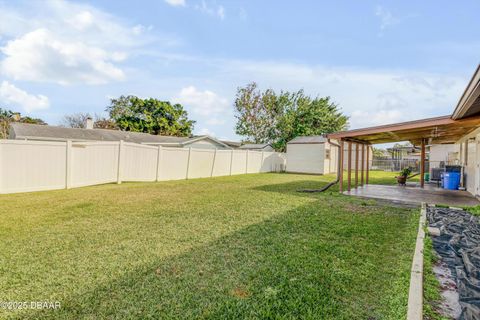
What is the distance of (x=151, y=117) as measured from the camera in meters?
33.6

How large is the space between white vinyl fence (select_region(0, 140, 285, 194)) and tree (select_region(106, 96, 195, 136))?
20375 mm

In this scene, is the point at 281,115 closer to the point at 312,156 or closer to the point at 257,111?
the point at 257,111

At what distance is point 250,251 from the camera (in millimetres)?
3467

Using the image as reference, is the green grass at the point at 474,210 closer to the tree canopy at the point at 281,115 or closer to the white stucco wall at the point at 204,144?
the white stucco wall at the point at 204,144

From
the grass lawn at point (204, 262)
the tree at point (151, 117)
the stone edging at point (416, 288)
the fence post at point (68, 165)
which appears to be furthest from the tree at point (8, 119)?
the stone edging at point (416, 288)

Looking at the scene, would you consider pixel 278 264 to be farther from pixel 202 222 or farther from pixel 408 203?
pixel 408 203

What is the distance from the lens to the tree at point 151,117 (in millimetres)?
33406

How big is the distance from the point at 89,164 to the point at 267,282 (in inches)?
354

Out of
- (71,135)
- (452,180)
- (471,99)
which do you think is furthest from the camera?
(71,135)

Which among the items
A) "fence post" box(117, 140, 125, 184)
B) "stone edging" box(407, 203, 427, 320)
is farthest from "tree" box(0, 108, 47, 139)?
"stone edging" box(407, 203, 427, 320)

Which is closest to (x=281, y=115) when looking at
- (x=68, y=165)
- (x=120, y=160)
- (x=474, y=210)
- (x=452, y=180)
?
(x=452, y=180)

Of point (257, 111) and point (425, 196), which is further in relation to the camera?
point (257, 111)

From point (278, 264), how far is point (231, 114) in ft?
96.8

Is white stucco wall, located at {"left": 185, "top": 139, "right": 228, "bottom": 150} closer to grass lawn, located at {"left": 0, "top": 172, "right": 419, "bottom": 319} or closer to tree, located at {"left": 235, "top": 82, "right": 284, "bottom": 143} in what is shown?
tree, located at {"left": 235, "top": 82, "right": 284, "bottom": 143}
